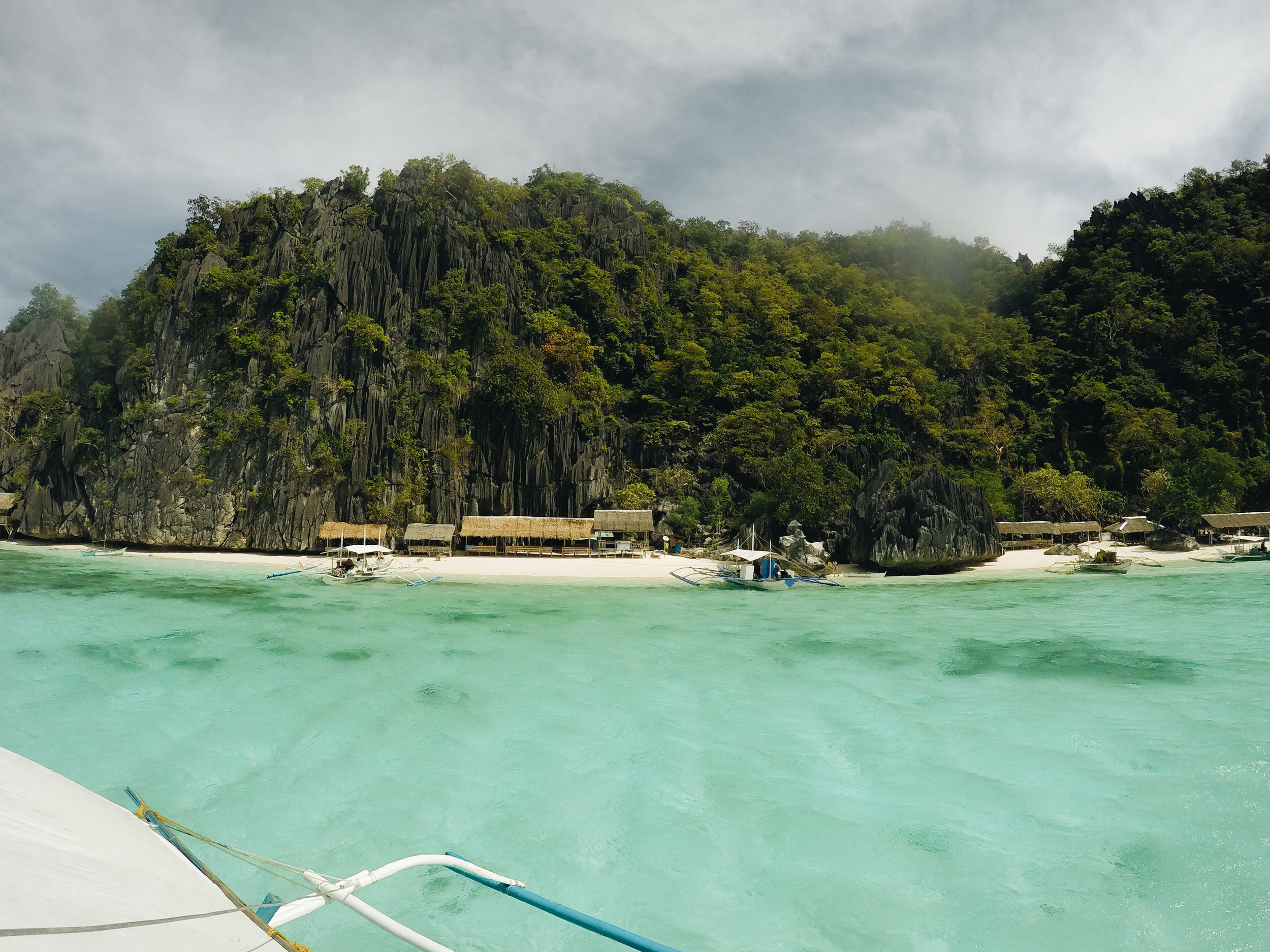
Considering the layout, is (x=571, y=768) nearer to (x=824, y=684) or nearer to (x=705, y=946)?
(x=705, y=946)

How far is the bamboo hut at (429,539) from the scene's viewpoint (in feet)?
103

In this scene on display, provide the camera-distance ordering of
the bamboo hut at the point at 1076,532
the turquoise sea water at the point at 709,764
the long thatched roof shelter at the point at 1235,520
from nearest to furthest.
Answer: the turquoise sea water at the point at 709,764 < the long thatched roof shelter at the point at 1235,520 < the bamboo hut at the point at 1076,532

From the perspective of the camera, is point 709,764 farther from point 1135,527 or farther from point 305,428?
point 1135,527

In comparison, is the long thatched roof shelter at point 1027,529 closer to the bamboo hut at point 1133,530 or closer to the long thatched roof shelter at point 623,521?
the bamboo hut at point 1133,530

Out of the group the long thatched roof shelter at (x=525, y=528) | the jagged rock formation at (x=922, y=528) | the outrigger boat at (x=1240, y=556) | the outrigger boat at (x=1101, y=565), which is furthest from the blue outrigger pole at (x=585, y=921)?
the outrigger boat at (x=1240, y=556)

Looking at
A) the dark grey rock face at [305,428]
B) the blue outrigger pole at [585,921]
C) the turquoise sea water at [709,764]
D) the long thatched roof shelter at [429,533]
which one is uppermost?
the dark grey rock face at [305,428]

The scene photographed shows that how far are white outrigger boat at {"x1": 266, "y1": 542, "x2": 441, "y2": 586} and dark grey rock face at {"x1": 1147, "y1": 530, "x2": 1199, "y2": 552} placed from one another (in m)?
37.9

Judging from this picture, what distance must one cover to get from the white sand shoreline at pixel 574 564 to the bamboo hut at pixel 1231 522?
1.31 metres

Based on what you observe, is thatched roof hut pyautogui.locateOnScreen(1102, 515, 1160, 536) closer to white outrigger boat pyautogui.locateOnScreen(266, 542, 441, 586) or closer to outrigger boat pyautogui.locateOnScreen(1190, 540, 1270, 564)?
outrigger boat pyautogui.locateOnScreen(1190, 540, 1270, 564)

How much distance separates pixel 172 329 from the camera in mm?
35750

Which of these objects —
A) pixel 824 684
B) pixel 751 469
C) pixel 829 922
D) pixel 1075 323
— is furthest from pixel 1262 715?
pixel 1075 323

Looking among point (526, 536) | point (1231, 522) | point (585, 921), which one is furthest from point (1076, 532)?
point (585, 921)

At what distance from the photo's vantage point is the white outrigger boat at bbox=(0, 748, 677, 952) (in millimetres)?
1963

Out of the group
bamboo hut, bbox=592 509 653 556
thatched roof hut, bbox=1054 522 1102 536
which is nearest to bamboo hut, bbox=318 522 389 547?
bamboo hut, bbox=592 509 653 556
